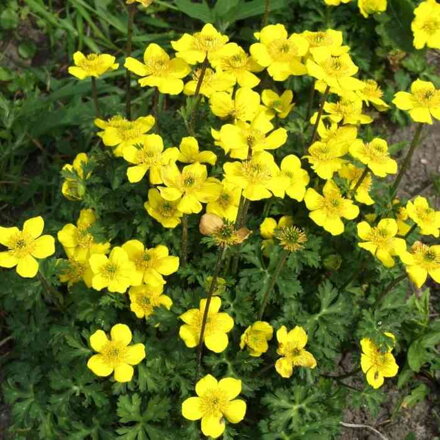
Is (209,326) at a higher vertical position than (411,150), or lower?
lower

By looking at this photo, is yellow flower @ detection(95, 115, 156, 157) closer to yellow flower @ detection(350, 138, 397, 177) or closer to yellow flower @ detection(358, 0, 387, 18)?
yellow flower @ detection(350, 138, 397, 177)

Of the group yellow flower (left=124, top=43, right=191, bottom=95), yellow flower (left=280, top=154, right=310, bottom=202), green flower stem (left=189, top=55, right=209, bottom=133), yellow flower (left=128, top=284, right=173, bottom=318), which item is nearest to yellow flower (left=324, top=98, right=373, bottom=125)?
yellow flower (left=280, top=154, right=310, bottom=202)

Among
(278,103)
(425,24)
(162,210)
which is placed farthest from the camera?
(425,24)

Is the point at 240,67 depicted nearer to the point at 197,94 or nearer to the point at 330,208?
the point at 197,94

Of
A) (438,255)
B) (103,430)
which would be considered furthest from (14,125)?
(438,255)

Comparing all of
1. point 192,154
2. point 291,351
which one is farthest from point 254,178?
point 291,351

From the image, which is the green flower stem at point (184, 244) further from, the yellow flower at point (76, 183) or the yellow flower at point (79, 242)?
the yellow flower at point (76, 183)
